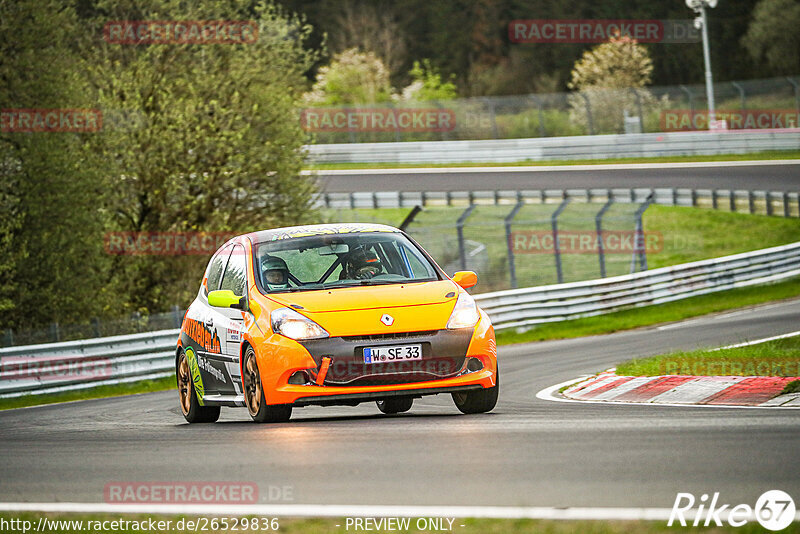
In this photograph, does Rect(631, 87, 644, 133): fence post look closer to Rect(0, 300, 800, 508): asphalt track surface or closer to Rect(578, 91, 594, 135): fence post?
Rect(578, 91, 594, 135): fence post

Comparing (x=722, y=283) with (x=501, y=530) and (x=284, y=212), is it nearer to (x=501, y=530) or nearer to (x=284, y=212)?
(x=284, y=212)

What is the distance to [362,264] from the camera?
34.2 feet

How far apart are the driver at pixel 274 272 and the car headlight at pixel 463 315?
1443mm

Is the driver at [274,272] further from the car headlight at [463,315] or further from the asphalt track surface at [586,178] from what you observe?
the asphalt track surface at [586,178]

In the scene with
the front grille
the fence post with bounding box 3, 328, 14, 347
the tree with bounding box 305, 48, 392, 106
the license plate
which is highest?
the tree with bounding box 305, 48, 392, 106

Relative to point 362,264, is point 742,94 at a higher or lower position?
lower

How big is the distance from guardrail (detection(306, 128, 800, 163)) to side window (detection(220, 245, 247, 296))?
120ft

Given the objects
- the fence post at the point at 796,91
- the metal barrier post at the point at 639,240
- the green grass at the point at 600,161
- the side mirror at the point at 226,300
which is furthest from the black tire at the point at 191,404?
the fence post at the point at 796,91

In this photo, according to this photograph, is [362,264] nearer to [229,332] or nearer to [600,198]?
[229,332]

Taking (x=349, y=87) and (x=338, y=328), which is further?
(x=349, y=87)

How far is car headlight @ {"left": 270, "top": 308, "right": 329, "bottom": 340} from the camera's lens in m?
9.22

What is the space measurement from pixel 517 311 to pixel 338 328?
53.7 ft

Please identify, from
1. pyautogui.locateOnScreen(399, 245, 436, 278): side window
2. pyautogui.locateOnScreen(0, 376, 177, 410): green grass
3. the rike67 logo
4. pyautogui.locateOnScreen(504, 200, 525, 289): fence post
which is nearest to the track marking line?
pyautogui.locateOnScreen(399, 245, 436, 278): side window

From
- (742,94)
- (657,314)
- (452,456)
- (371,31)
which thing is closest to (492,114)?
(742,94)
